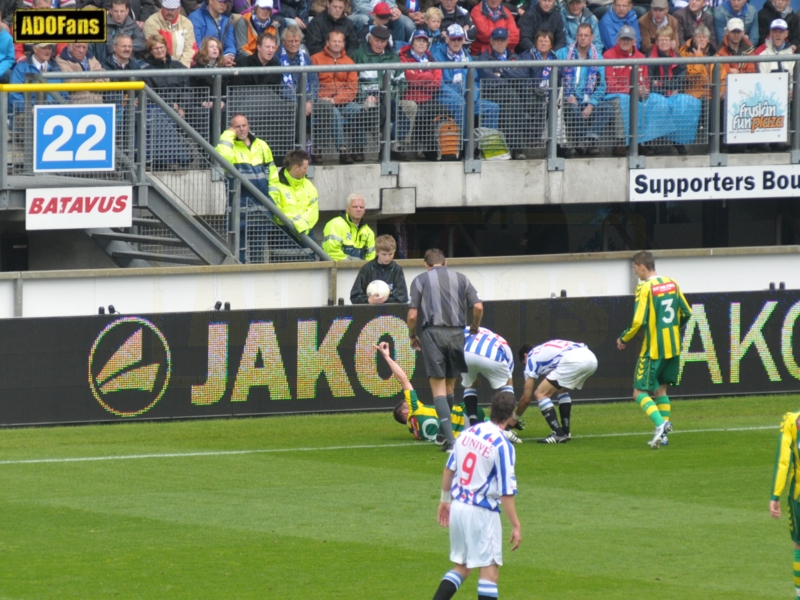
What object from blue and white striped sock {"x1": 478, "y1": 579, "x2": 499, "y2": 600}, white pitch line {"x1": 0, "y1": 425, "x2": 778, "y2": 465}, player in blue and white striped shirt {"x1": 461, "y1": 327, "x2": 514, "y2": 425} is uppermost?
player in blue and white striped shirt {"x1": 461, "y1": 327, "x2": 514, "y2": 425}

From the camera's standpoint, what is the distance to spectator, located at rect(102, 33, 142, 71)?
1862 centimetres

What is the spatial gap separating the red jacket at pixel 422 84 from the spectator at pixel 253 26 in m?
1.94

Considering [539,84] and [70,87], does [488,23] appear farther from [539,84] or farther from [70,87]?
[70,87]

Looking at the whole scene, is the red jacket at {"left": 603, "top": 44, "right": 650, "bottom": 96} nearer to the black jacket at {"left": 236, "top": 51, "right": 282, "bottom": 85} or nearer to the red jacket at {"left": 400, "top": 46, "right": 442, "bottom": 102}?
the red jacket at {"left": 400, "top": 46, "right": 442, "bottom": 102}

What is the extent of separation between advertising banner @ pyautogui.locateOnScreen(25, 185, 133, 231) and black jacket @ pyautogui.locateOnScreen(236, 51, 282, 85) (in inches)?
93.1

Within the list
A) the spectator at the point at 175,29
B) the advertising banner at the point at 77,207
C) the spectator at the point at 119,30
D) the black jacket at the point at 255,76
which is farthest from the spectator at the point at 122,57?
the advertising banner at the point at 77,207

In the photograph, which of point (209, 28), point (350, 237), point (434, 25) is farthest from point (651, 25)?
point (209, 28)

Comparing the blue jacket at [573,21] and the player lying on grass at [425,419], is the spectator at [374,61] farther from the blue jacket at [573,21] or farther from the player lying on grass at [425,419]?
the player lying on grass at [425,419]

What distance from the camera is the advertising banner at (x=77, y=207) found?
17.9 metres

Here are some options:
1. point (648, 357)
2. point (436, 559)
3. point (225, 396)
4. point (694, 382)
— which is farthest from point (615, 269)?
point (436, 559)

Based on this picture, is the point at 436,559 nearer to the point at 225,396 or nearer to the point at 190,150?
the point at 225,396

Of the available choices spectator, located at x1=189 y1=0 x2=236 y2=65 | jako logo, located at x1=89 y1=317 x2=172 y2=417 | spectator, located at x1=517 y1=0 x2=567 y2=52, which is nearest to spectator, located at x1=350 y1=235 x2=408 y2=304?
jako logo, located at x1=89 y1=317 x2=172 y2=417

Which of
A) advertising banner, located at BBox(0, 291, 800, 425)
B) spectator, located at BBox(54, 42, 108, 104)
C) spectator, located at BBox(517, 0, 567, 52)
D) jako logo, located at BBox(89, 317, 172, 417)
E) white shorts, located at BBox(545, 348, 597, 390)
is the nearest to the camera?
white shorts, located at BBox(545, 348, 597, 390)

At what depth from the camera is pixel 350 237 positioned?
1925cm
